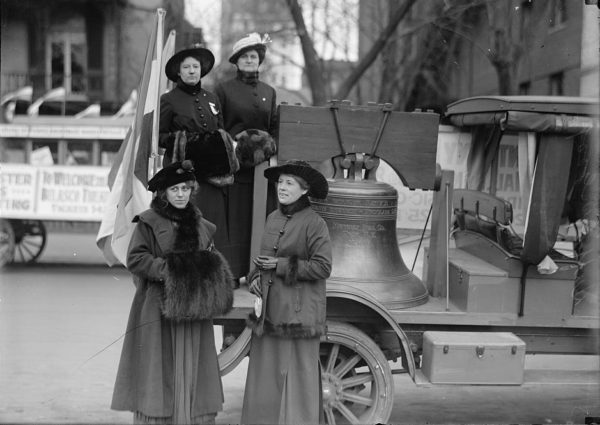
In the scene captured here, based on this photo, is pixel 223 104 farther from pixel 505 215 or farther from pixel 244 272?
pixel 505 215

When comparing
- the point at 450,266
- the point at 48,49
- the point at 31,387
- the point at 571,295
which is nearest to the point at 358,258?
the point at 450,266

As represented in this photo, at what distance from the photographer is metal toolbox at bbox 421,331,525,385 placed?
448 centimetres

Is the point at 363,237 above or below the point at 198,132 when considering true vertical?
below

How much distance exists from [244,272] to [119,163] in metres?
1.23

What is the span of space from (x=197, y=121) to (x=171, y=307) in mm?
1536

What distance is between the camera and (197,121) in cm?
508

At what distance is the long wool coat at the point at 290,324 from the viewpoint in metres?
4.21

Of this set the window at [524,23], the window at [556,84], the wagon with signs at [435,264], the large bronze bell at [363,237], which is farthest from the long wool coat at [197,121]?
the window at [556,84]

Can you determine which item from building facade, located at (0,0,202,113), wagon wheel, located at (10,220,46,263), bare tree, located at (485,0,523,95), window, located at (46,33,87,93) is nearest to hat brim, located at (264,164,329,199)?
bare tree, located at (485,0,523,95)

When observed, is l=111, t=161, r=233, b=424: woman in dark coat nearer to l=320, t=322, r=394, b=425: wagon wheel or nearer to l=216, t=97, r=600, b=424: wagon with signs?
l=216, t=97, r=600, b=424: wagon with signs

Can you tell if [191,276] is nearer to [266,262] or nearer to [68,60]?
[266,262]

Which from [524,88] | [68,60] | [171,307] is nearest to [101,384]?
[171,307]

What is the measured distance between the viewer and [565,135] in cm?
456

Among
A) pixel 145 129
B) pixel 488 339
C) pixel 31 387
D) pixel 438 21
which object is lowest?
pixel 31 387
